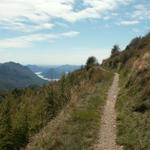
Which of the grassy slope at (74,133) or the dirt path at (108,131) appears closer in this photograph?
the dirt path at (108,131)

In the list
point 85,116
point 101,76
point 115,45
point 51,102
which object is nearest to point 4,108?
point 51,102

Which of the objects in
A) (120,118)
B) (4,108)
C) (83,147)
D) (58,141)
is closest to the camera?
(83,147)

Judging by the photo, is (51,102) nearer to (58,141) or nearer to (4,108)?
(4,108)

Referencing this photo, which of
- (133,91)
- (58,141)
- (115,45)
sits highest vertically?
(115,45)

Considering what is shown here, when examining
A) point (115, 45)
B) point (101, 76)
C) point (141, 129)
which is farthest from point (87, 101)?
point (115, 45)

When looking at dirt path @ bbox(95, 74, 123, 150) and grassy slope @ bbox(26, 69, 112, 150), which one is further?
grassy slope @ bbox(26, 69, 112, 150)

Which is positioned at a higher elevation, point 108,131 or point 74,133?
point 108,131

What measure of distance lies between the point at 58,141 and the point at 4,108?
4966cm

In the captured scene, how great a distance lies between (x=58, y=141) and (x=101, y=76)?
4512 centimetres

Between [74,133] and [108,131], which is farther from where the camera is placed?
[108,131]

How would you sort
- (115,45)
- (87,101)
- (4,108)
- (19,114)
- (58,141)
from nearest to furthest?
1. (58,141)
2. (87,101)
3. (19,114)
4. (4,108)
5. (115,45)

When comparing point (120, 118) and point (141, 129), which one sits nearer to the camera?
point (141, 129)

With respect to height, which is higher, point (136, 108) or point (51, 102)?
point (136, 108)

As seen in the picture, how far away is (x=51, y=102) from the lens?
6438cm
